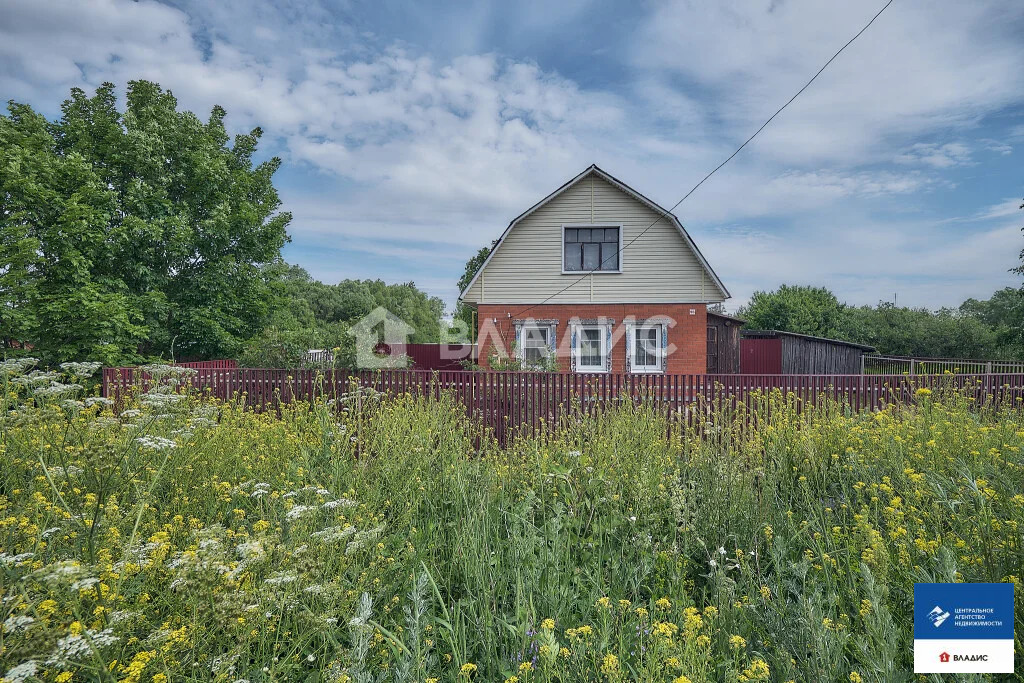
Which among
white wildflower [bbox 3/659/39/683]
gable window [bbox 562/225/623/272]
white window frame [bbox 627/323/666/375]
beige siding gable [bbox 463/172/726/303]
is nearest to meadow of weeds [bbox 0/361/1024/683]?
white wildflower [bbox 3/659/39/683]

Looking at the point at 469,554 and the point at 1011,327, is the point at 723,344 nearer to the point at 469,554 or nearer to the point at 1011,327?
the point at 1011,327

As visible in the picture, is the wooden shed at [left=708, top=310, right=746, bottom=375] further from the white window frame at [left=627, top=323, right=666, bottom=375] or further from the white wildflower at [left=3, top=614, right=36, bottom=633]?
the white wildflower at [left=3, top=614, right=36, bottom=633]

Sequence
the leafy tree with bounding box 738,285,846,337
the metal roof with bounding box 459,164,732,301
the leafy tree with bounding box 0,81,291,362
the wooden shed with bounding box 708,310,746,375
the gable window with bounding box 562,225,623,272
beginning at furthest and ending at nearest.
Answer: the leafy tree with bounding box 738,285,846,337
the wooden shed with bounding box 708,310,746,375
the gable window with bounding box 562,225,623,272
the metal roof with bounding box 459,164,732,301
the leafy tree with bounding box 0,81,291,362

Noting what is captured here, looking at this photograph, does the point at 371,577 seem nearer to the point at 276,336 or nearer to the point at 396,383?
the point at 396,383

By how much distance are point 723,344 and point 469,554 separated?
75.5 feet

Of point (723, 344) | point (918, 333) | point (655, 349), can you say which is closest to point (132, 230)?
point (655, 349)

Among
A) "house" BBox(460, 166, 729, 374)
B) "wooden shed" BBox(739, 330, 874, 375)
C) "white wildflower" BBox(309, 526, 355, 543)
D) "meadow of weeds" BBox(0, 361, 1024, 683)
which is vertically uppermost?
"house" BBox(460, 166, 729, 374)

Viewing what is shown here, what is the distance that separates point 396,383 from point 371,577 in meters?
6.73

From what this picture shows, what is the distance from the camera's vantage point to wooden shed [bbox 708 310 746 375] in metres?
23.2

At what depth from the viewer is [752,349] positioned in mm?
25562

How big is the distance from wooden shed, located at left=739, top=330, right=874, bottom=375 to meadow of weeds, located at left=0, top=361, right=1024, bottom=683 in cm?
1583

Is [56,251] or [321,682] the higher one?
[56,251]

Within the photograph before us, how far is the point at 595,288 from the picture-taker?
17578 millimetres

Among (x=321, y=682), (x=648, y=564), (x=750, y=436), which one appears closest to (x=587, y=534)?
(x=648, y=564)
